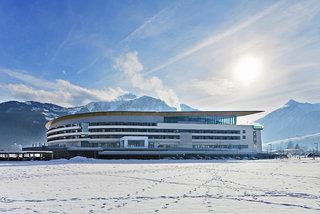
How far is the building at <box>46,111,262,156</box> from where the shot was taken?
117 m

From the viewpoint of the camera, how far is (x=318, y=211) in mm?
12516

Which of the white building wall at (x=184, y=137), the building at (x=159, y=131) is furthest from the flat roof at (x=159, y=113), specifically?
the white building wall at (x=184, y=137)

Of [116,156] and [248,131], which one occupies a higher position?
[248,131]

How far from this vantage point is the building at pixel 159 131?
117 m

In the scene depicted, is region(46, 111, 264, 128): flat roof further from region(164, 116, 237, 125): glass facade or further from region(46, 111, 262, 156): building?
region(164, 116, 237, 125): glass facade

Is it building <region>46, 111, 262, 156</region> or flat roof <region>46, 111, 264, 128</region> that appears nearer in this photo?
building <region>46, 111, 262, 156</region>

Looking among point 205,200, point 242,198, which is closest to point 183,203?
point 205,200

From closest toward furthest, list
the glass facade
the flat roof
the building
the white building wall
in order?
the building
the white building wall
the flat roof
the glass facade

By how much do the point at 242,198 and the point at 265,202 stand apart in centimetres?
139

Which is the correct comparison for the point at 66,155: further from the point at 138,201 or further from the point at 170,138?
the point at 138,201

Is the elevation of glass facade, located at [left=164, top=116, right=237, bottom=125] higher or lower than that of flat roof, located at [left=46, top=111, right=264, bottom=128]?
lower

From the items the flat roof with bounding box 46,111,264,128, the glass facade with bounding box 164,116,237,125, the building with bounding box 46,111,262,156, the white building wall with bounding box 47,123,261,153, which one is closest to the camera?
the building with bounding box 46,111,262,156

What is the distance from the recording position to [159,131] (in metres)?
120

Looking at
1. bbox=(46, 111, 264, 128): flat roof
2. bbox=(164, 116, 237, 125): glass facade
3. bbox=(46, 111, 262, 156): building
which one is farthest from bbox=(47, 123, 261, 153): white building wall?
bbox=(46, 111, 264, 128): flat roof
